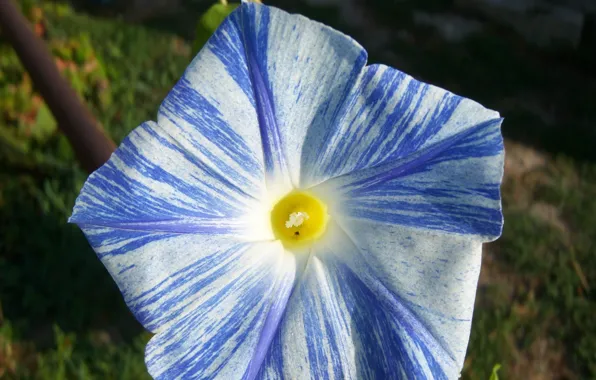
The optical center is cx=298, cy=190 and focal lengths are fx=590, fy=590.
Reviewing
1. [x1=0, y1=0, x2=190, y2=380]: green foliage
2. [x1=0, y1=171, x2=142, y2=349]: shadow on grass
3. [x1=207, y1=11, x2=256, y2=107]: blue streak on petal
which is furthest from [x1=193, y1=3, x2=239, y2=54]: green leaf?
[x1=0, y1=171, x2=142, y2=349]: shadow on grass

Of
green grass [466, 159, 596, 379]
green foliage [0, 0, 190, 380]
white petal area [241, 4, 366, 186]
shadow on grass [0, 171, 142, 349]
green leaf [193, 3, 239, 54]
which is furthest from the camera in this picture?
green grass [466, 159, 596, 379]

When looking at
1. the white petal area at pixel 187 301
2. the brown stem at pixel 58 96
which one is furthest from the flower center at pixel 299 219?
the brown stem at pixel 58 96

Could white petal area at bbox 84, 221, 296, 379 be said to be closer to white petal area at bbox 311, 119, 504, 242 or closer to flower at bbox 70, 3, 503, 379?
flower at bbox 70, 3, 503, 379

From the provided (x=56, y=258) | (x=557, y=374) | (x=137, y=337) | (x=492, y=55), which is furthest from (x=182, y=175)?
(x=492, y=55)

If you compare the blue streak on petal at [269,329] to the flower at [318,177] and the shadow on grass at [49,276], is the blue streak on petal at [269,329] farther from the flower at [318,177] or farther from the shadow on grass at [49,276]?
the shadow on grass at [49,276]

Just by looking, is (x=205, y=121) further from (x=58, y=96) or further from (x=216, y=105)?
(x=58, y=96)

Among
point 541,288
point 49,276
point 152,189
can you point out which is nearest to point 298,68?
point 152,189

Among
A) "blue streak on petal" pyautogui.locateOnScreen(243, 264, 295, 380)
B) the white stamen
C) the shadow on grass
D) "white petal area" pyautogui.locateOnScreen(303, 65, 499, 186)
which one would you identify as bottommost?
the shadow on grass

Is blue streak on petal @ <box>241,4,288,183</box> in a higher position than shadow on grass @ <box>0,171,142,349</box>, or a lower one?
higher
